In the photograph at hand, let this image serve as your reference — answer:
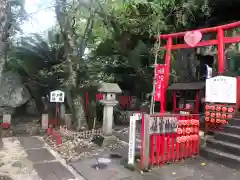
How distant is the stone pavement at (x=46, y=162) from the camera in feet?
15.3

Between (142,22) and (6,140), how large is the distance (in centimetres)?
708

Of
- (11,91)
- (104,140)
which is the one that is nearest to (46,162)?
(104,140)

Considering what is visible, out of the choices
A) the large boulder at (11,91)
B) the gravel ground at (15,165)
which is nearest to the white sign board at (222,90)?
the gravel ground at (15,165)

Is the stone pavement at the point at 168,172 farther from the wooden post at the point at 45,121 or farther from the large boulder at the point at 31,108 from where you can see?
the large boulder at the point at 31,108

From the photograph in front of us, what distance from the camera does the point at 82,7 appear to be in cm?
784

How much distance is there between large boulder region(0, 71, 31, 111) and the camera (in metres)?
10.3

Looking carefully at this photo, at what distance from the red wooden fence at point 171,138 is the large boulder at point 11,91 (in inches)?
317

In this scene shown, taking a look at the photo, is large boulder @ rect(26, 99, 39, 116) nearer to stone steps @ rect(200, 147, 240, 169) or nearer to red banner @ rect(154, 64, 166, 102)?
red banner @ rect(154, 64, 166, 102)

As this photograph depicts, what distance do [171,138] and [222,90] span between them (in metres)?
2.94

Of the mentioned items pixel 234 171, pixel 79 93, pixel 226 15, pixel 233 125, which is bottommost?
pixel 234 171

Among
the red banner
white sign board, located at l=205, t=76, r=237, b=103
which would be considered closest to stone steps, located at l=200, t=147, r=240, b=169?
white sign board, located at l=205, t=76, r=237, b=103

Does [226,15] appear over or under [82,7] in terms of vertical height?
over

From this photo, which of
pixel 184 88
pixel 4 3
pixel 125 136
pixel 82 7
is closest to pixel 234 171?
pixel 125 136

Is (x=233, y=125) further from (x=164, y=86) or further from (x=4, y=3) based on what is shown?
(x=4, y=3)
